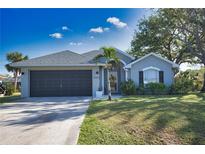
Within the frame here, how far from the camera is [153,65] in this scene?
19.5m

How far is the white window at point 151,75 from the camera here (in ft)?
63.7

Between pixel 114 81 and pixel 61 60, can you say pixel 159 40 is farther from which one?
pixel 61 60

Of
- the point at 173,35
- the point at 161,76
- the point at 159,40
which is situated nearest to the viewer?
the point at 161,76

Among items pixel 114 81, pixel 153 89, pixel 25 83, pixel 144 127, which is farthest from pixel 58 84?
pixel 144 127

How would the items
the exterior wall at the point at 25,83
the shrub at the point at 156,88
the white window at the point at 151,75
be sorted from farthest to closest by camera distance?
the white window at the point at 151,75, the shrub at the point at 156,88, the exterior wall at the point at 25,83

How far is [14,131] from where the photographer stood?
23.9ft

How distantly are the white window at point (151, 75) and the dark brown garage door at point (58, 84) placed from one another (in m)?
4.49

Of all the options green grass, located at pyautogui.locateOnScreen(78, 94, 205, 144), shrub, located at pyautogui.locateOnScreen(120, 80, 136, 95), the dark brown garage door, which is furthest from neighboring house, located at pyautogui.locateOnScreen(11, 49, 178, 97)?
green grass, located at pyautogui.locateOnScreen(78, 94, 205, 144)

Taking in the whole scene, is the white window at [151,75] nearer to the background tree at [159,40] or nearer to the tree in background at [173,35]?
the tree in background at [173,35]

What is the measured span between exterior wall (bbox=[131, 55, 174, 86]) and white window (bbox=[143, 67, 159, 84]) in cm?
32

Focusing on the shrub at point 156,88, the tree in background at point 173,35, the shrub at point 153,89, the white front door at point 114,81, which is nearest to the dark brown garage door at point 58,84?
the white front door at point 114,81

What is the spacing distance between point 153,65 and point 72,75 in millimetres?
6448

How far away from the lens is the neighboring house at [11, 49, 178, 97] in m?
18.5

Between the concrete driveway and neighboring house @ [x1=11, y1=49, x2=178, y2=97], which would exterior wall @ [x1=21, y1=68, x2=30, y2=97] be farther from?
the concrete driveway
